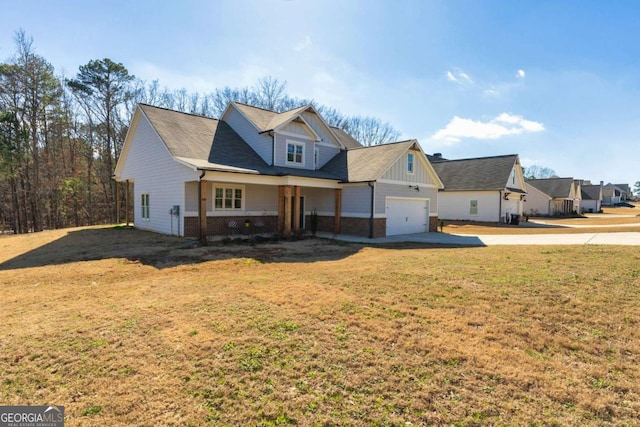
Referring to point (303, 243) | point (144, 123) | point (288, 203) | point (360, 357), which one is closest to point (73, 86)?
point (144, 123)

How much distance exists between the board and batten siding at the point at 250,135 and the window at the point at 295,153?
1173 millimetres

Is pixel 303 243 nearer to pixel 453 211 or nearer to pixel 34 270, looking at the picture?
pixel 34 270

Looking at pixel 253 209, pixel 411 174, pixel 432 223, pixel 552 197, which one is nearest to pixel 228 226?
pixel 253 209

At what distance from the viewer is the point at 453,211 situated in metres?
31.3

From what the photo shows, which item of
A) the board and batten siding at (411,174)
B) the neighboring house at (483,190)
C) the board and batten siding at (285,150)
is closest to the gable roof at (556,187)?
the neighboring house at (483,190)

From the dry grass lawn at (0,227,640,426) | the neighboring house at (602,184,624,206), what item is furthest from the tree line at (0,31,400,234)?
the neighboring house at (602,184,624,206)

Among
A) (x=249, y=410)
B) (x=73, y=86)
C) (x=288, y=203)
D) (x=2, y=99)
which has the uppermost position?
(x=73, y=86)

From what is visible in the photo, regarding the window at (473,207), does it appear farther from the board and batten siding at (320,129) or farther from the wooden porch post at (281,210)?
the wooden porch post at (281,210)

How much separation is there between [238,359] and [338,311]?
2.01m

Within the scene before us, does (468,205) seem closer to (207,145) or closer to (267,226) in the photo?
(267,226)

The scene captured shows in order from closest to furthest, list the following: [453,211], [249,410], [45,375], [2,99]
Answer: [249,410] < [45,375] < [2,99] < [453,211]

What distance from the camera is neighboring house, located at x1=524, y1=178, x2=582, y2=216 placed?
133 ft

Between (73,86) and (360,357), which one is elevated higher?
(73,86)

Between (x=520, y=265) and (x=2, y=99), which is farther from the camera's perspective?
(x=2, y=99)
